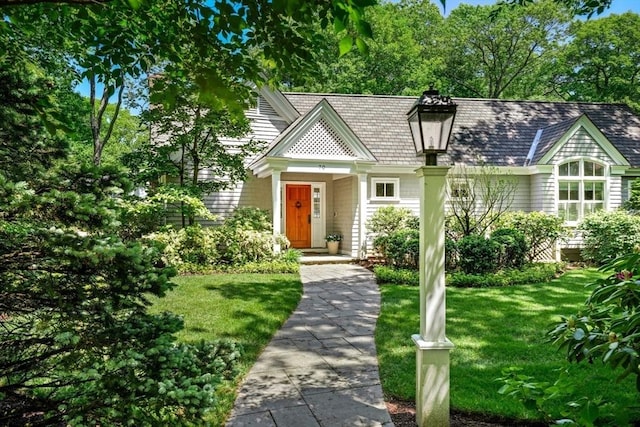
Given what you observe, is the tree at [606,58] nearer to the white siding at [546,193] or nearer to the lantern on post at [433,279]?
the white siding at [546,193]

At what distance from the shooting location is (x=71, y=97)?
53.2 ft

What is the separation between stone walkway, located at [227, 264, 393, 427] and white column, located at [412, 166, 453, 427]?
0.41 meters

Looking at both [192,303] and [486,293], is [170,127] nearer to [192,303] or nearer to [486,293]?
[192,303]

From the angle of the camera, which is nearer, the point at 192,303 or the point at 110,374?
the point at 110,374

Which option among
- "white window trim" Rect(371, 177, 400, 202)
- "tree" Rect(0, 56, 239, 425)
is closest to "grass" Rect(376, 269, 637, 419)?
"tree" Rect(0, 56, 239, 425)

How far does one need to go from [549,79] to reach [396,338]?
27146mm

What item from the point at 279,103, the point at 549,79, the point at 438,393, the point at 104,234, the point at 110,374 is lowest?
the point at 438,393

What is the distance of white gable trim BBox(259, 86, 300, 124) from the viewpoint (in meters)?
13.8

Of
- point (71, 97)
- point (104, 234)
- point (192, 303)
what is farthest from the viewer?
point (71, 97)

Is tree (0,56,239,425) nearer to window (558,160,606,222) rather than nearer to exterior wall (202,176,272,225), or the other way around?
exterior wall (202,176,272,225)

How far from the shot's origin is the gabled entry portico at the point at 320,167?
11859mm

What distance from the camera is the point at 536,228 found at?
11625 mm

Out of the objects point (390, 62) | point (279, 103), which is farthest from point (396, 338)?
point (390, 62)

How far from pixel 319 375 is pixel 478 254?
6567 millimetres
